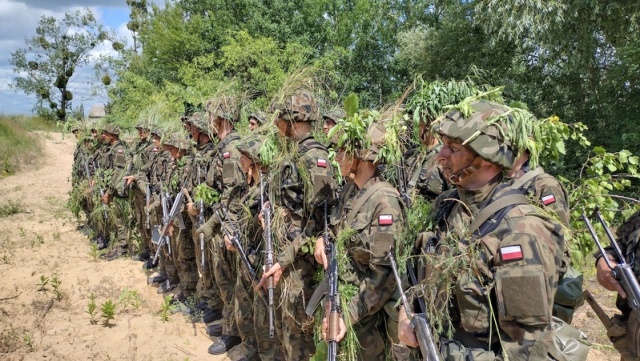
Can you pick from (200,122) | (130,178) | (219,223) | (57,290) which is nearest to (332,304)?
(219,223)

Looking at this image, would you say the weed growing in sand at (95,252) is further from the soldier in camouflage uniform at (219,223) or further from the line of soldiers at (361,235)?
the soldier in camouflage uniform at (219,223)

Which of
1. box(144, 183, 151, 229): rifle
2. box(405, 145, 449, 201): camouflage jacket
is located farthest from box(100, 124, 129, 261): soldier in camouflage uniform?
box(405, 145, 449, 201): camouflage jacket

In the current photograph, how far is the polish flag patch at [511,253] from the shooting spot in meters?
1.71

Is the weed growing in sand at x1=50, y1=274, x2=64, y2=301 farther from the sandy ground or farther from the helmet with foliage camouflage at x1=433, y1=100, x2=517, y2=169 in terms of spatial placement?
the helmet with foliage camouflage at x1=433, y1=100, x2=517, y2=169

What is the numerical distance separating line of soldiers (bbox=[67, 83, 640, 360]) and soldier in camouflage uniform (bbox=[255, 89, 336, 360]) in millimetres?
11

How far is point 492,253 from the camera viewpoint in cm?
178

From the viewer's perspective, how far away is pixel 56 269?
26.0ft

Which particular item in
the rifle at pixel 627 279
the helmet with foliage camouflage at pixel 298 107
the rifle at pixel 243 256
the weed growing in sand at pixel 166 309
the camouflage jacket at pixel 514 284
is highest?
the helmet with foliage camouflage at pixel 298 107

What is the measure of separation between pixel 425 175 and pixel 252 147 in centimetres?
162

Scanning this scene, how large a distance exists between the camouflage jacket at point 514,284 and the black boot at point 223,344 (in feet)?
12.6

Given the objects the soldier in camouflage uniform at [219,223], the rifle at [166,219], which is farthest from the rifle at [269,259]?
the rifle at [166,219]

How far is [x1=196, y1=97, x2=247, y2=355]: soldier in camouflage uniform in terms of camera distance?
16.2 feet

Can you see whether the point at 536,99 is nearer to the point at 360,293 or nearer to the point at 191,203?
the point at 191,203

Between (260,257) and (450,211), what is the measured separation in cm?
243
